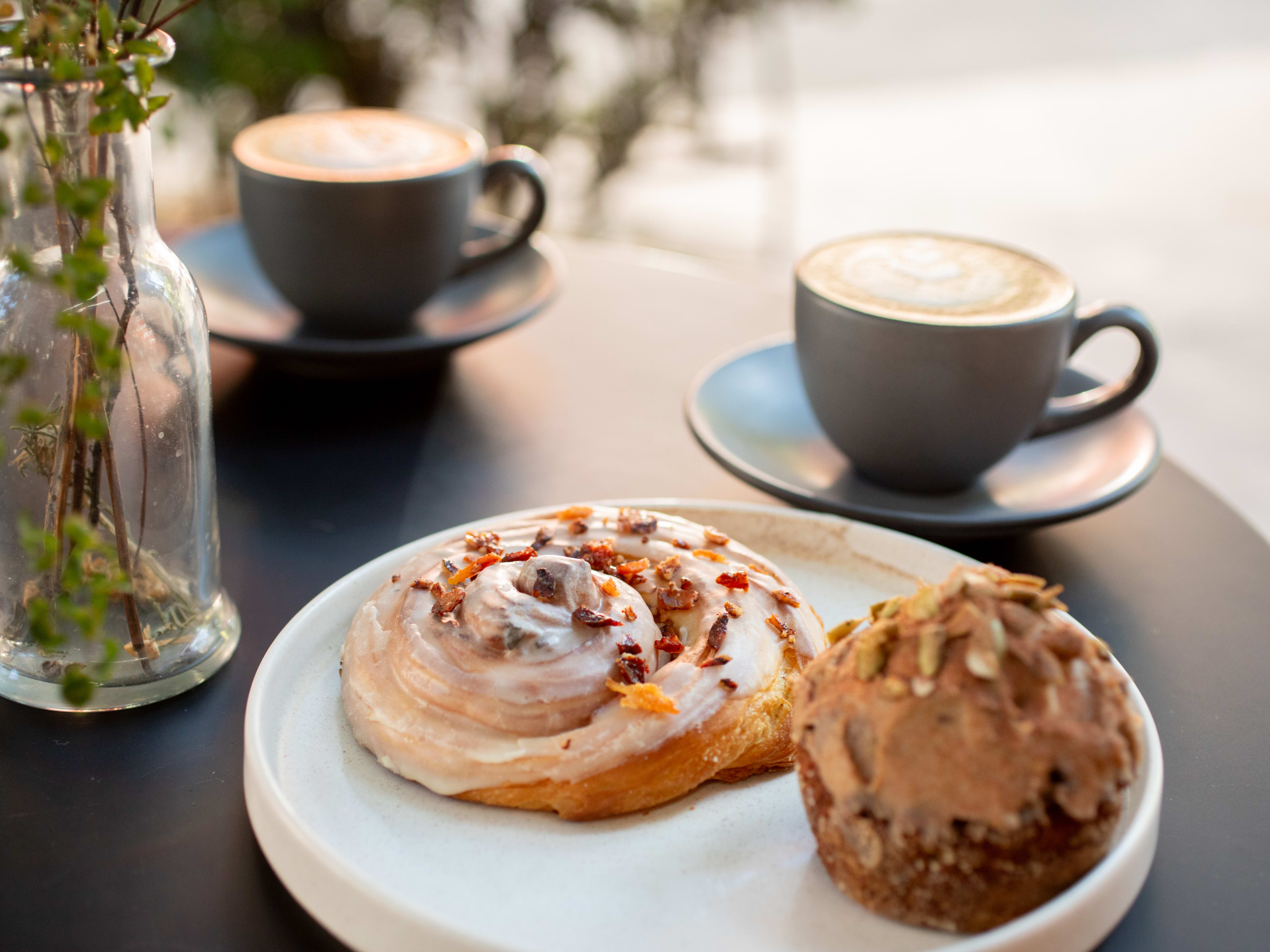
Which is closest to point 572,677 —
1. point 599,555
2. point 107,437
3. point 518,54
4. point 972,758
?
point 599,555

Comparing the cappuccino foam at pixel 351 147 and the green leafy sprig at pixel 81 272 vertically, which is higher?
the green leafy sprig at pixel 81 272

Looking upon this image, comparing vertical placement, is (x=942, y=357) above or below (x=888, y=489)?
above

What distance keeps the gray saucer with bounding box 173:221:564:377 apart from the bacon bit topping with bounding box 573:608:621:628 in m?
0.61

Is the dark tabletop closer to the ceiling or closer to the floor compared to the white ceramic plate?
closer to the floor

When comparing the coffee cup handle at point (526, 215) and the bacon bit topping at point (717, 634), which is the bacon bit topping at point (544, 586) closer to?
the bacon bit topping at point (717, 634)

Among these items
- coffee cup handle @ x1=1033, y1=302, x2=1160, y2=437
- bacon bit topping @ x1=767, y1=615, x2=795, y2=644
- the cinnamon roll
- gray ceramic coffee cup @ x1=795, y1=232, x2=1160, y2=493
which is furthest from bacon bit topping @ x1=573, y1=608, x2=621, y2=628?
coffee cup handle @ x1=1033, y1=302, x2=1160, y2=437

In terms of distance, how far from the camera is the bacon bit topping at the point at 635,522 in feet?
3.00

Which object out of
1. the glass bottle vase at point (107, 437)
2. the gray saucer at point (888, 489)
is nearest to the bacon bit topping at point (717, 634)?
the gray saucer at point (888, 489)

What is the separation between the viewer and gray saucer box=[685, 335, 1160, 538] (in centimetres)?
105

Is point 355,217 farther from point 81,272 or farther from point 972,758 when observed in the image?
point 972,758

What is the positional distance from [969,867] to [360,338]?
1024 millimetres

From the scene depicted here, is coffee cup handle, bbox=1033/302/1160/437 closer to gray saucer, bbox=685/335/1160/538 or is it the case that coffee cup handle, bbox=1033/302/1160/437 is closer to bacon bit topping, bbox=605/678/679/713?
gray saucer, bbox=685/335/1160/538

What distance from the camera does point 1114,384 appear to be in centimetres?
120

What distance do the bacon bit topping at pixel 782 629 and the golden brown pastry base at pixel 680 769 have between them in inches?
2.3
